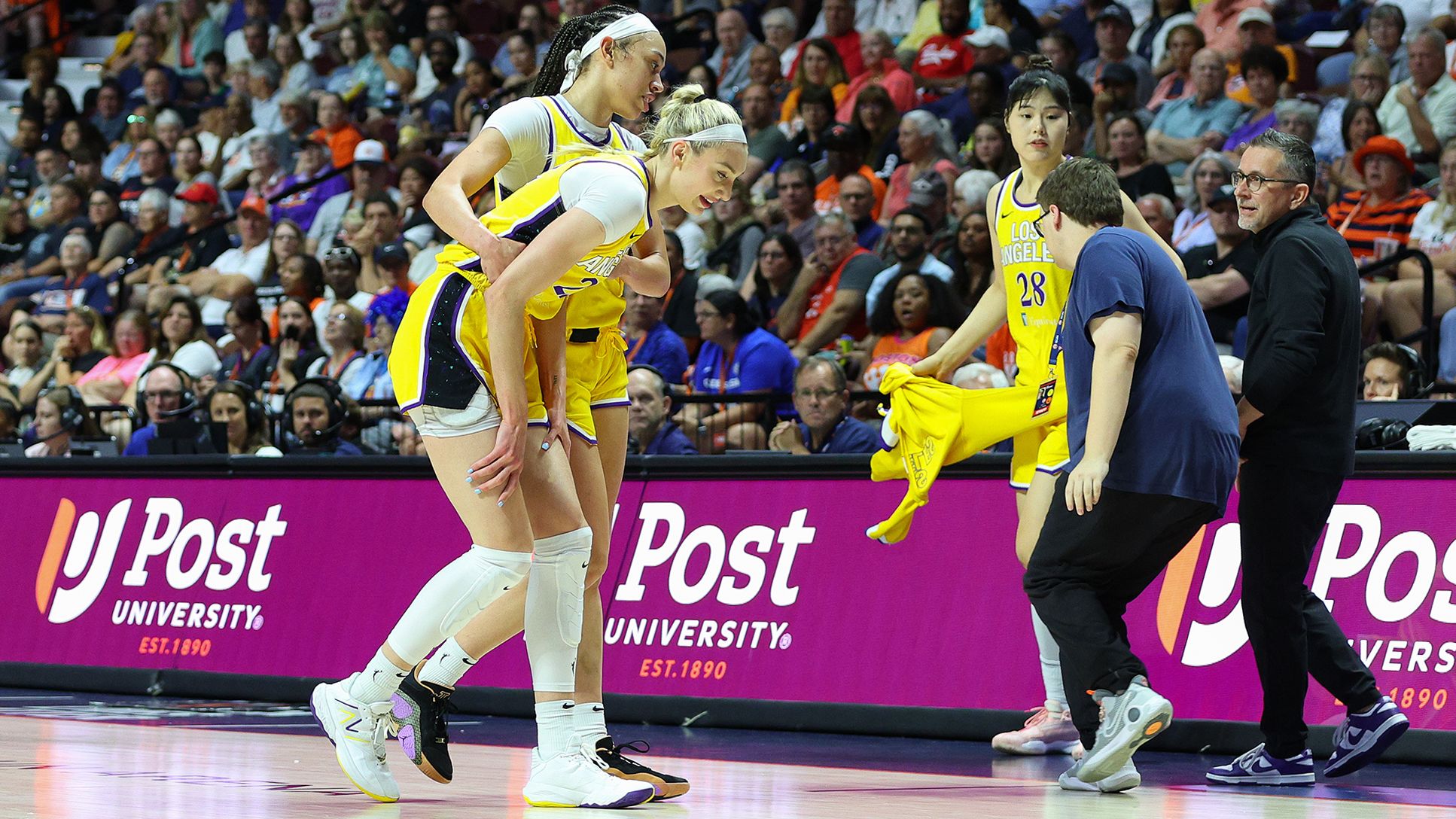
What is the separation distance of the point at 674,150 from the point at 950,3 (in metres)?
9.03

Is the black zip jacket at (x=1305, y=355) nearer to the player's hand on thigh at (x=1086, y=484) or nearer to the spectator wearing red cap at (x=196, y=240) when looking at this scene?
the player's hand on thigh at (x=1086, y=484)

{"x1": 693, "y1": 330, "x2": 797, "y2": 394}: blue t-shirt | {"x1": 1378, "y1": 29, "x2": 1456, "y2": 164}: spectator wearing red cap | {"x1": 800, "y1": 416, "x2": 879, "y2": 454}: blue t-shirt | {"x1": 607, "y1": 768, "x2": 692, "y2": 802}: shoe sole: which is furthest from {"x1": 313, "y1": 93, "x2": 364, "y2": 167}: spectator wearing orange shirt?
{"x1": 607, "y1": 768, "x2": 692, "y2": 802}: shoe sole

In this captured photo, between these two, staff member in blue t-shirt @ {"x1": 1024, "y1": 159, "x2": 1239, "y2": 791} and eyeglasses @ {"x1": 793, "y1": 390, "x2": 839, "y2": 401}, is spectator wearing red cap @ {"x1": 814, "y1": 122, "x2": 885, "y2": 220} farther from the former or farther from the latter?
staff member in blue t-shirt @ {"x1": 1024, "y1": 159, "x2": 1239, "y2": 791}

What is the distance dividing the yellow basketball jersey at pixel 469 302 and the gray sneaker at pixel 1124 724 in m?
1.86

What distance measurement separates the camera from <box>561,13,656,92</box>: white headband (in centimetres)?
514

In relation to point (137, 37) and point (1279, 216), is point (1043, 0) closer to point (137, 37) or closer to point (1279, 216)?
point (1279, 216)

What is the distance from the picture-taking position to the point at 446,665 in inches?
199

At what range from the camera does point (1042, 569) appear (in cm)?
546

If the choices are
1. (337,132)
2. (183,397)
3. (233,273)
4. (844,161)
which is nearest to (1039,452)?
(183,397)

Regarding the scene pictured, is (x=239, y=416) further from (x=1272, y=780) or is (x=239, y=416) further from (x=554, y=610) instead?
(x=1272, y=780)

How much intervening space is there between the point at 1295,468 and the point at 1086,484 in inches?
35.0

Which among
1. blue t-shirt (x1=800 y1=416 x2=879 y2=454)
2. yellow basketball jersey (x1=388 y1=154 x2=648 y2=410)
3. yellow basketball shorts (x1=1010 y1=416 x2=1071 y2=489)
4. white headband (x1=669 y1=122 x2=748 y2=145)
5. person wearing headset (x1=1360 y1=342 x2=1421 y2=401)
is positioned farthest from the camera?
blue t-shirt (x1=800 y1=416 x2=879 y2=454)

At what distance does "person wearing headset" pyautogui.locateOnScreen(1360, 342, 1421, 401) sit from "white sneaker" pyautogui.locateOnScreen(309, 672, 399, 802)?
506cm

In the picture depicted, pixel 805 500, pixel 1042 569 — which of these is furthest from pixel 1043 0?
pixel 1042 569
